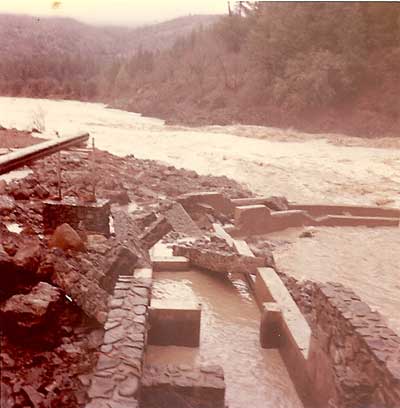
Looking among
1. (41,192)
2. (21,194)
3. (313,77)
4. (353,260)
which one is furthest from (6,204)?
(313,77)

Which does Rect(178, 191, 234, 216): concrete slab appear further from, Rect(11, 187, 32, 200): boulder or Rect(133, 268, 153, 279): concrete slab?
Rect(133, 268, 153, 279): concrete slab

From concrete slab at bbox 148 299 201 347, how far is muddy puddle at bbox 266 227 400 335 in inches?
142

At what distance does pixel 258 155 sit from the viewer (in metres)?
25.3

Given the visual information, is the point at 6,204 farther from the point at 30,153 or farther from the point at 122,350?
the point at 122,350

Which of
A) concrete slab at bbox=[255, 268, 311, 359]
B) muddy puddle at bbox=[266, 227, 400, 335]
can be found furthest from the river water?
concrete slab at bbox=[255, 268, 311, 359]

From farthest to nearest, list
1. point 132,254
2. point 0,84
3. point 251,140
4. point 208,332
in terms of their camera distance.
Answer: point 251,140
point 0,84
point 208,332
point 132,254

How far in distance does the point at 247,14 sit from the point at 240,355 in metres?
46.0

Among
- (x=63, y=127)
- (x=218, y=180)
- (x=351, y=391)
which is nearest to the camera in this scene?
(x=351, y=391)

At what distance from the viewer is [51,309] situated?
14.8ft

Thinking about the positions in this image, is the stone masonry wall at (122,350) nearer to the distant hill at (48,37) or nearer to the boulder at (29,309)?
the boulder at (29,309)

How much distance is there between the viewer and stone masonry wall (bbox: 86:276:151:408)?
3.72 m

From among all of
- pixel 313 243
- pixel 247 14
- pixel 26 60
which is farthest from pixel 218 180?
pixel 247 14

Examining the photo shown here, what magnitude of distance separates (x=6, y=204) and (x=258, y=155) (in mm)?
18951

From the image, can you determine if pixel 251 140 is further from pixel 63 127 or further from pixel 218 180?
pixel 218 180
